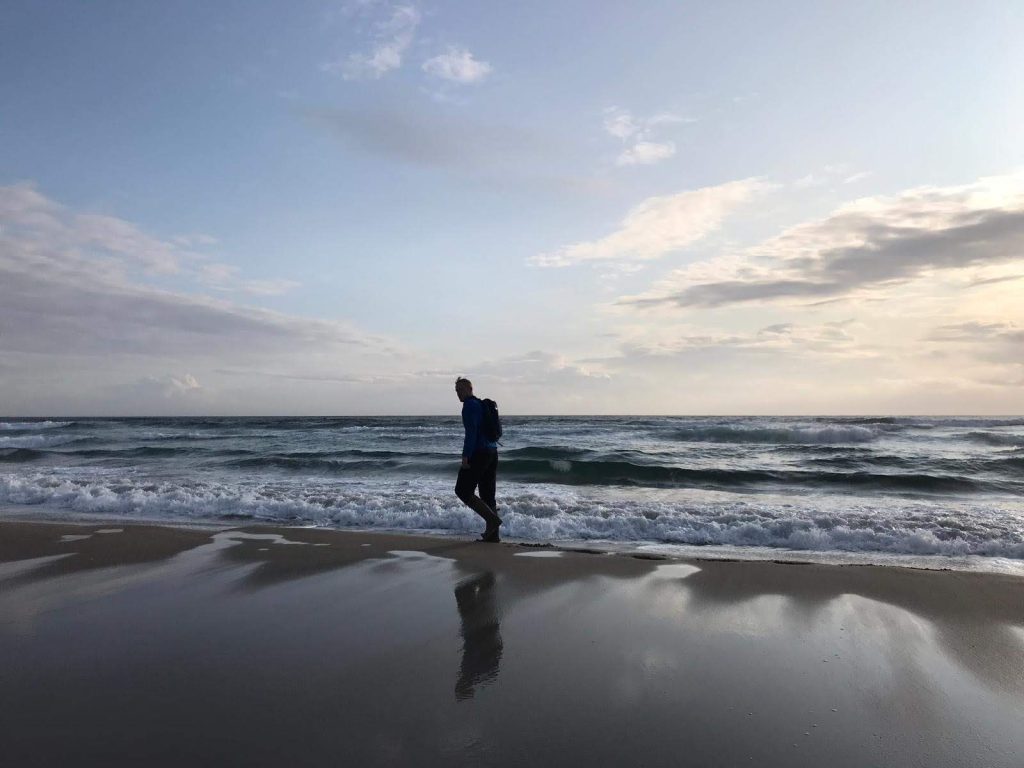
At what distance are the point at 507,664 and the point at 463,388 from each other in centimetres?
426

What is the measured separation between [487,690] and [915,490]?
39.6 feet

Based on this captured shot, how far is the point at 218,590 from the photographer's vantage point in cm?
480

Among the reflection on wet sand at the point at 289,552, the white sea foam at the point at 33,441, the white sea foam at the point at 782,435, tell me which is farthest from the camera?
the white sea foam at the point at 782,435

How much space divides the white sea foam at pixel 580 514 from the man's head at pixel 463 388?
1.86 m

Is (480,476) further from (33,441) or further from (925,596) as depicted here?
(33,441)

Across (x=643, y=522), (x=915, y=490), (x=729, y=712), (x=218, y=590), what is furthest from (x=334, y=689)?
(x=915, y=490)

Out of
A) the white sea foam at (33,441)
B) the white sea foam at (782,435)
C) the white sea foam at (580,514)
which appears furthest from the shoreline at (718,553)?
the white sea foam at (33,441)

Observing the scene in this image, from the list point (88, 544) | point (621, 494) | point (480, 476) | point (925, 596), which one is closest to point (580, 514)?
point (480, 476)

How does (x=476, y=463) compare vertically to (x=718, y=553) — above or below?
above

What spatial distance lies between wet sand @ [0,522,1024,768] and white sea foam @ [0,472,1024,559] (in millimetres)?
1764

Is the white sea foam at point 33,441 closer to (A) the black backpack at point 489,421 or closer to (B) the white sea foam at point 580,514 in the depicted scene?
(B) the white sea foam at point 580,514

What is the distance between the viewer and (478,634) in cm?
385

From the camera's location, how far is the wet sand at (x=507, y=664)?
2516 mm

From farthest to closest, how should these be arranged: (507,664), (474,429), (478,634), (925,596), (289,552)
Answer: (474,429) → (289,552) → (925,596) → (478,634) → (507,664)
